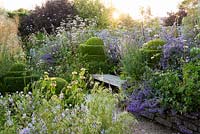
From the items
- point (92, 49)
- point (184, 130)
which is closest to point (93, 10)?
point (92, 49)

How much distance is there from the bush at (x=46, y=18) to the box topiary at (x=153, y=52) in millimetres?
5944

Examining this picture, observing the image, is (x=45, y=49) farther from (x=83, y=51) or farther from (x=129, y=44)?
(x=129, y=44)

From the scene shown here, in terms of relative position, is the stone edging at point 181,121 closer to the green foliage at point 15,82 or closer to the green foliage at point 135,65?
the green foliage at point 135,65

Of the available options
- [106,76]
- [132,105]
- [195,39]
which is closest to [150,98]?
[132,105]

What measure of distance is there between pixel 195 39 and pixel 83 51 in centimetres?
253

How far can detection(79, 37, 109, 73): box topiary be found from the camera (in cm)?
725

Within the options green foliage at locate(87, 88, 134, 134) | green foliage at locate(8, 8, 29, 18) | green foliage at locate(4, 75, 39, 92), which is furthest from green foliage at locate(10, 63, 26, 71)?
green foliage at locate(8, 8, 29, 18)

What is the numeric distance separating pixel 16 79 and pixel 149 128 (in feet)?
6.61

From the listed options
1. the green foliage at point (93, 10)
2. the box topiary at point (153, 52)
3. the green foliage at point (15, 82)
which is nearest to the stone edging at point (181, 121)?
the box topiary at point (153, 52)

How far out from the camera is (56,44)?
820 cm

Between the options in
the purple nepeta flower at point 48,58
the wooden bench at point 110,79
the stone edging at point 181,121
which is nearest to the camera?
the stone edging at point 181,121

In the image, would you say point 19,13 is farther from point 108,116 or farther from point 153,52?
point 108,116

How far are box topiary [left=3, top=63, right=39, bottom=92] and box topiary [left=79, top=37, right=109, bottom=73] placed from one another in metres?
1.73

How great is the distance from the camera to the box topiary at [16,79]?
5.57m
